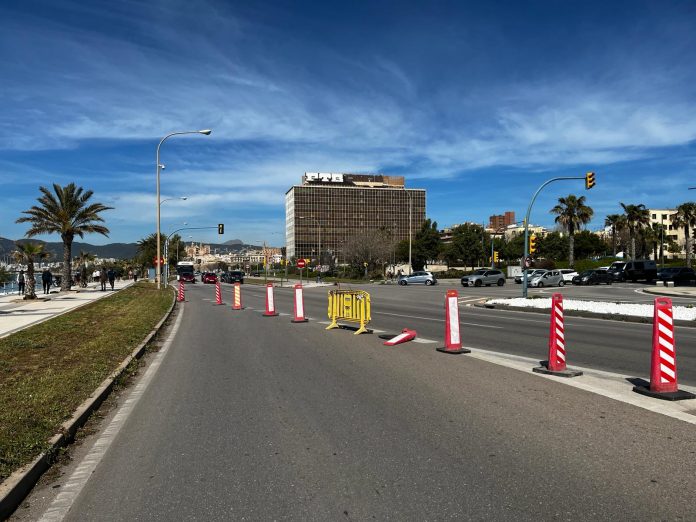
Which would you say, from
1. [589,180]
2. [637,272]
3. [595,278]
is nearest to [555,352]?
[589,180]

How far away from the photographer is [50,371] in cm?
873

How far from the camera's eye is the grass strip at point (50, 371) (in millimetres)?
5273

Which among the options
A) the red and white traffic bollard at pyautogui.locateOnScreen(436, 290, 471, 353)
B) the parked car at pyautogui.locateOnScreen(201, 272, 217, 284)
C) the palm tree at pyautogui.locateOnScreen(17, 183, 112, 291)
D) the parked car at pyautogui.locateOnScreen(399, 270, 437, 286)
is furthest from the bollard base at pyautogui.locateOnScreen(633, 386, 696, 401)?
the parked car at pyautogui.locateOnScreen(201, 272, 217, 284)

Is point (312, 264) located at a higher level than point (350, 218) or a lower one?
lower

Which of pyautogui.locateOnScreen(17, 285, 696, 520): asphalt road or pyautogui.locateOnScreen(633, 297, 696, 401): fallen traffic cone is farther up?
pyautogui.locateOnScreen(633, 297, 696, 401): fallen traffic cone

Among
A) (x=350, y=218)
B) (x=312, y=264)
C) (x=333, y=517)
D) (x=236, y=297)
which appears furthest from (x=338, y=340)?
(x=350, y=218)

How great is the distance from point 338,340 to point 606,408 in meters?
7.50

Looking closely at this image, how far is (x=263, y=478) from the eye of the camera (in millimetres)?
4492

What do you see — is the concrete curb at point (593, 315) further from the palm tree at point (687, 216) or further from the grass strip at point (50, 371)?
the palm tree at point (687, 216)

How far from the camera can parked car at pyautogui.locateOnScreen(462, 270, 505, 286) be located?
49.3m

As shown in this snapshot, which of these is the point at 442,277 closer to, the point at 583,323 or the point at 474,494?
the point at 583,323

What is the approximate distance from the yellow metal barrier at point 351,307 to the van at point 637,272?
156 feet

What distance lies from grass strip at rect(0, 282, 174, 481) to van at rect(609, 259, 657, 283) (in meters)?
51.1

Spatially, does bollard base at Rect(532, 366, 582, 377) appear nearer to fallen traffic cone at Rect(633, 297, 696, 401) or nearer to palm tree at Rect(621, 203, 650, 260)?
fallen traffic cone at Rect(633, 297, 696, 401)
